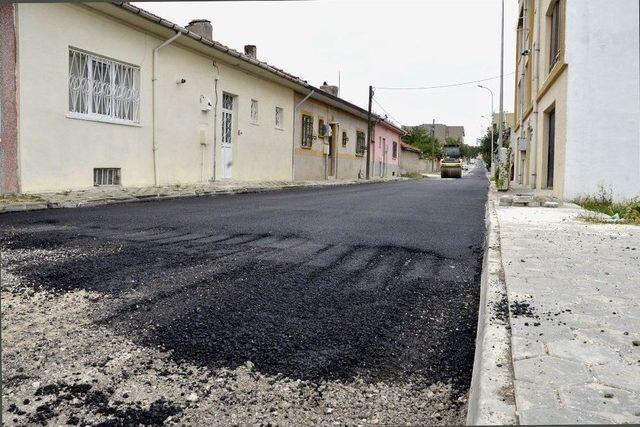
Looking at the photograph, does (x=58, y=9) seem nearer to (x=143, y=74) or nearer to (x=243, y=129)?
(x=143, y=74)

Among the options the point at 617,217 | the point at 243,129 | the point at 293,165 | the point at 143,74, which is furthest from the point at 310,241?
the point at 293,165

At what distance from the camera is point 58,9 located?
10.6 m

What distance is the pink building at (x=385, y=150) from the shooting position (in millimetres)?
36219

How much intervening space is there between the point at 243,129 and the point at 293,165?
14.5 feet

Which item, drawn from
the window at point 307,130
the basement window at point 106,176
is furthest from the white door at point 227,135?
the window at point 307,130

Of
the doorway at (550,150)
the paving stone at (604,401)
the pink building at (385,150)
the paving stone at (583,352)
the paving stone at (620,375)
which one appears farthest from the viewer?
the pink building at (385,150)

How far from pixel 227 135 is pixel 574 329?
15.5 metres

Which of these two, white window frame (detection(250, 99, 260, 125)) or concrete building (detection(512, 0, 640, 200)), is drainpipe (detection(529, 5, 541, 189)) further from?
white window frame (detection(250, 99, 260, 125))

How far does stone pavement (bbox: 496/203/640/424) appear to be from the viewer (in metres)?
1.86

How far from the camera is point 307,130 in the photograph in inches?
932

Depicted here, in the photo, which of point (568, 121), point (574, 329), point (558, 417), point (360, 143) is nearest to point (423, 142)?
point (360, 143)

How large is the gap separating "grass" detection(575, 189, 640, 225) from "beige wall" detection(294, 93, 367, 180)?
540 inches

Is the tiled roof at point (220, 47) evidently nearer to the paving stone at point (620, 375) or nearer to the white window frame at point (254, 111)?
the white window frame at point (254, 111)

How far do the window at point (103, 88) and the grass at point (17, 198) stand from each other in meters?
2.40
